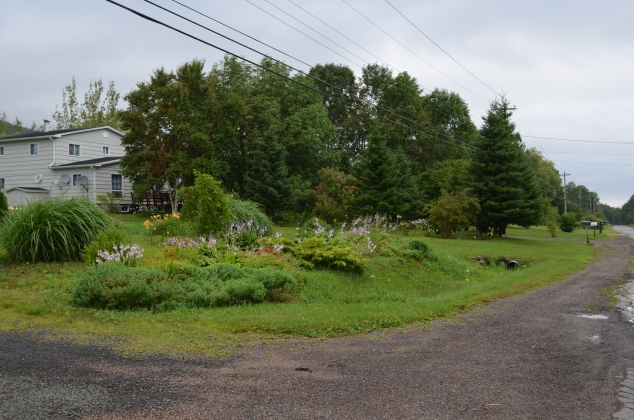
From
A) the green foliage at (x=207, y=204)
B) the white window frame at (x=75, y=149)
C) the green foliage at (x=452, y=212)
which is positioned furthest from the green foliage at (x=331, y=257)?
the white window frame at (x=75, y=149)

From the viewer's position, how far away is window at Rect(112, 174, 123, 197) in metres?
34.7

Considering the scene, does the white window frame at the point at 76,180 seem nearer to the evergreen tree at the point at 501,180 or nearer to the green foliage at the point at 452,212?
the green foliage at the point at 452,212

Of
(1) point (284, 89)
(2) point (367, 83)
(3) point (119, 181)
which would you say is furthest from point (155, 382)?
(2) point (367, 83)

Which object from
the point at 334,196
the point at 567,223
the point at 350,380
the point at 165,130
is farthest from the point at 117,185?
the point at 567,223

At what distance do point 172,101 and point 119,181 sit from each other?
7263mm

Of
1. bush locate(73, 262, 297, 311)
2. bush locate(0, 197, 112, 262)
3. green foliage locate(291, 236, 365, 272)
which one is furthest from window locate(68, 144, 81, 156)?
bush locate(73, 262, 297, 311)

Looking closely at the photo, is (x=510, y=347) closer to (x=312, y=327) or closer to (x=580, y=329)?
→ (x=580, y=329)

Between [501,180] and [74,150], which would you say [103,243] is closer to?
[501,180]

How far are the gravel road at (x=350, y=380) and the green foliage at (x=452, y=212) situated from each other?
21685 mm

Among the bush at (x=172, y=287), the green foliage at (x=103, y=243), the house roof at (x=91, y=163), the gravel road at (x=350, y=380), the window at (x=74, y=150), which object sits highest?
the window at (x=74, y=150)

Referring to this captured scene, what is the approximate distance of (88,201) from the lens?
39.4 ft

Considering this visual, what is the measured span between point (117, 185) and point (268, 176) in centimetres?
1014

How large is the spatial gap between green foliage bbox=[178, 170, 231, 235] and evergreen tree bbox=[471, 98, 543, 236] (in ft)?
71.7

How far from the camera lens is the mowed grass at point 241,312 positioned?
6.70 meters
